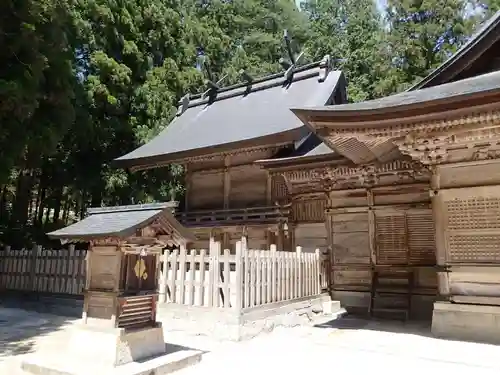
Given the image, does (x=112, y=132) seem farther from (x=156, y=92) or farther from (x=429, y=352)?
(x=429, y=352)

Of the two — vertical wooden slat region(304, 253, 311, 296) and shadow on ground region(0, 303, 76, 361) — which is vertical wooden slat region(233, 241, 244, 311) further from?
shadow on ground region(0, 303, 76, 361)

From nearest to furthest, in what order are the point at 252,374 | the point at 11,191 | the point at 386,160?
the point at 252,374 < the point at 386,160 < the point at 11,191

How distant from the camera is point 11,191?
22.1 metres

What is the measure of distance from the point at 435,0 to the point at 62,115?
68.1ft

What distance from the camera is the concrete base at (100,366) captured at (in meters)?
4.67

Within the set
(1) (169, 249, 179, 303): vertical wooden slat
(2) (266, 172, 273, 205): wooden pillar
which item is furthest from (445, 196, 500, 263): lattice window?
(2) (266, 172, 273, 205): wooden pillar

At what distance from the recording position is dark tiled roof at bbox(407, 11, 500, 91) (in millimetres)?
7859

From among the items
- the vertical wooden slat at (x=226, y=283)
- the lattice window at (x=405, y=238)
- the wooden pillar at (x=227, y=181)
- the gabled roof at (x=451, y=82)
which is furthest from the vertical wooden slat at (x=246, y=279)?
the wooden pillar at (x=227, y=181)

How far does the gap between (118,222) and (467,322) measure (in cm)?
578

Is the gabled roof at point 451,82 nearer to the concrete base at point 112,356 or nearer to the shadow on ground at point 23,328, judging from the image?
the concrete base at point 112,356

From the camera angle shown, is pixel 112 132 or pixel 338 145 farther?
pixel 112 132

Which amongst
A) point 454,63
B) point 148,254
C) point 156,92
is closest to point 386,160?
point 454,63

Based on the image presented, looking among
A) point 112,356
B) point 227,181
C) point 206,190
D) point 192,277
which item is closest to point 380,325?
point 192,277

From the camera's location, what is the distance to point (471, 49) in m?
8.09
